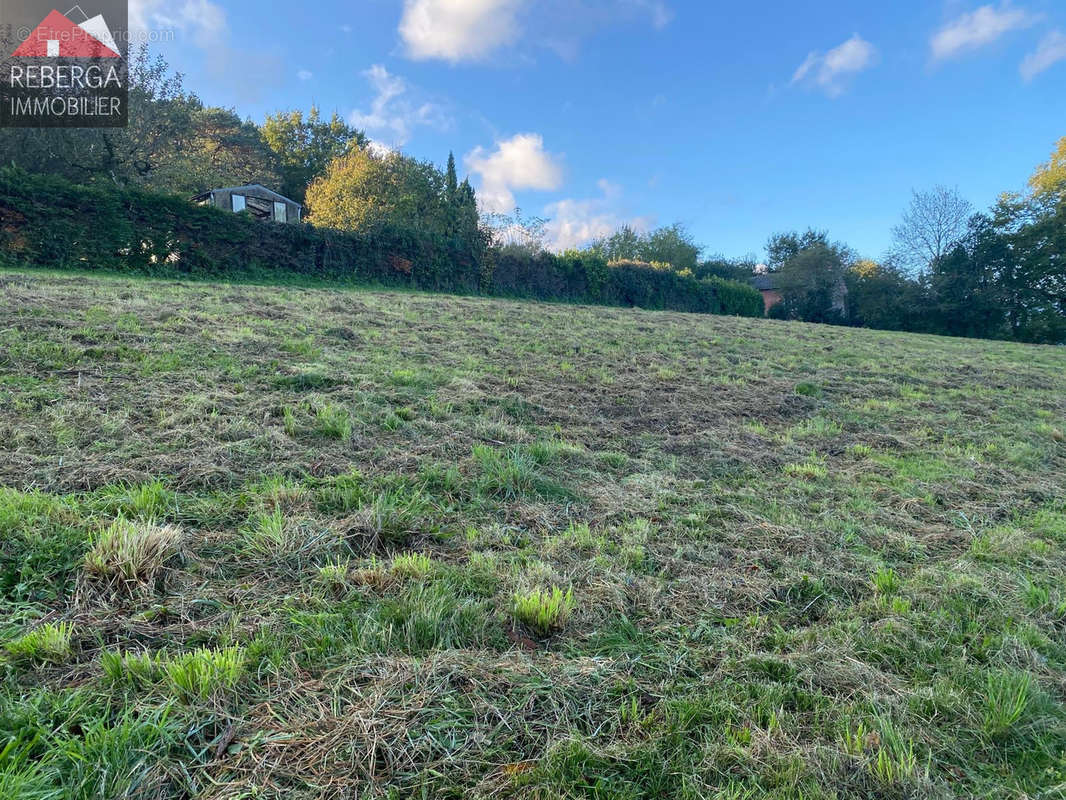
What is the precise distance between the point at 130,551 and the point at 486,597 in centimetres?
147

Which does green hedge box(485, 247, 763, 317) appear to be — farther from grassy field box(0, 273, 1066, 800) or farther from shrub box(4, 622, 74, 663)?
shrub box(4, 622, 74, 663)

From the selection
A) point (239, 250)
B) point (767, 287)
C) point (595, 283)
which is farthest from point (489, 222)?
point (767, 287)

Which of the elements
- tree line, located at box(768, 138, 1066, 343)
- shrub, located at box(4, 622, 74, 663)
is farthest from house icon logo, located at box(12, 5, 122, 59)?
tree line, located at box(768, 138, 1066, 343)

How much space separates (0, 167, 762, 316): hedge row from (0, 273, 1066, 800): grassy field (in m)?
10.1

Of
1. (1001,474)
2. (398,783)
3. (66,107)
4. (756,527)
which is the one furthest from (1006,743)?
(66,107)

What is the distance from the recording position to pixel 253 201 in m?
26.7

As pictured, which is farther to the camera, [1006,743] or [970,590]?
[970,590]

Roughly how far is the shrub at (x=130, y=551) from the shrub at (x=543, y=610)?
1508mm

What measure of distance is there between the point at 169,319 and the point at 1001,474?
360 inches

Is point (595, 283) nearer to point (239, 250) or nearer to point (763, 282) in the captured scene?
point (239, 250)

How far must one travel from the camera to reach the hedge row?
39.0ft

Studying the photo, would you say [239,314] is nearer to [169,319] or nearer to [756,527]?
[169,319]

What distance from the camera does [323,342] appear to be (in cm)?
675

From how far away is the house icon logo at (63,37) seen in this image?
1666cm
